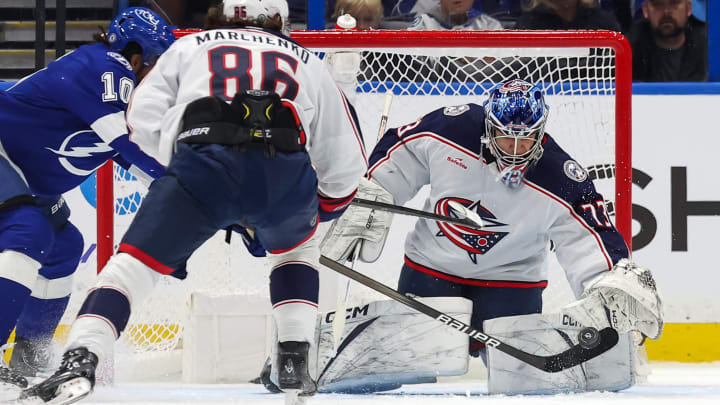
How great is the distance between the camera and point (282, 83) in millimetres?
1989

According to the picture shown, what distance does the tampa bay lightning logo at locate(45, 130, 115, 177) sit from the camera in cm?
277

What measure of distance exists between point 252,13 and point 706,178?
94.1 inches

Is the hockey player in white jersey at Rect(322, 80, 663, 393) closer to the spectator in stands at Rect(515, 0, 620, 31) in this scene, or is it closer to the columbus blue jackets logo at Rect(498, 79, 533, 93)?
the columbus blue jackets logo at Rect(498, 79, 533, 93)

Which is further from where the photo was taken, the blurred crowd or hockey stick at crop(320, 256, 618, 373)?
the blurred crowd

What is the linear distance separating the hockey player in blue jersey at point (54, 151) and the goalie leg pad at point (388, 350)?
0.81m

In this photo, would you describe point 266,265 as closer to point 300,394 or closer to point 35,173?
point 35,173

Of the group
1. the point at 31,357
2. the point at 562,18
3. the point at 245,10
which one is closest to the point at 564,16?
the point at 562,18

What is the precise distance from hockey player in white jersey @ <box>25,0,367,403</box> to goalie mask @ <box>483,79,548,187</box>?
0.79 m

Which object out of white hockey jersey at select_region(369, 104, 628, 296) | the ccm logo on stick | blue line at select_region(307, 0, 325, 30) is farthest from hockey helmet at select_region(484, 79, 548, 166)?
blue line at select_region(307, 0, 325, 30)

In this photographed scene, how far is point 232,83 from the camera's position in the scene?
6.43 feet

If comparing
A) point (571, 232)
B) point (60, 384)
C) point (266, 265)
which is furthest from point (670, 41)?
point (60, 384)

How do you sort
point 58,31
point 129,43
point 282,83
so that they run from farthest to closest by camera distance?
point 58,31 < point 129,43 < point 282,83

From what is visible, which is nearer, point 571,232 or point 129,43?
point 129,43

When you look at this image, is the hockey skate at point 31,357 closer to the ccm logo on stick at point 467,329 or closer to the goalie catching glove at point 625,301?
the ccm logo on stick at point 467,329
